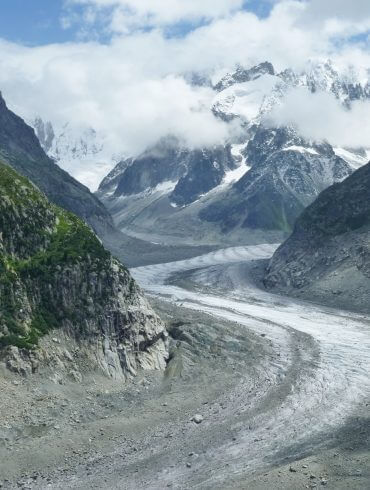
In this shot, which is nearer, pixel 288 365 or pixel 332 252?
pixel 288 365

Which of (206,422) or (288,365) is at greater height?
(206,422)

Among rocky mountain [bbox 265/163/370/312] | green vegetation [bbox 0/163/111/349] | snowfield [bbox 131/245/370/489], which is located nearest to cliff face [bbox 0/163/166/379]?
green vegetation [bbox 0/163/111/349]

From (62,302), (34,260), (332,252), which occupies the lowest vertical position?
(332,252)

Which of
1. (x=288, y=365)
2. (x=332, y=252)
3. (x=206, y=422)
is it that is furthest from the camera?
(x=332, y=252)

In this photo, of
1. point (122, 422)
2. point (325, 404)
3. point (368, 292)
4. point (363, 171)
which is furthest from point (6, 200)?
point (363, 171)

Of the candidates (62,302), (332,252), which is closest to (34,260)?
(62,302)

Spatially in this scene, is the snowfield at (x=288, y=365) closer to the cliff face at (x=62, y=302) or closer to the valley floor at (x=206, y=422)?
the valley floor at (x=206, y=422)

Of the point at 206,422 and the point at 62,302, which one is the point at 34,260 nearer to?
the point at 62,302

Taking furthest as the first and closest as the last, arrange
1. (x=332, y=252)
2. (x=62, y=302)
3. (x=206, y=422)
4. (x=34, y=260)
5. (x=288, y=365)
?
(x=332, y=252) → (x=288, y=365) → (x=34, y=260) → (x=62, y=302) → (x=206, y=422)
